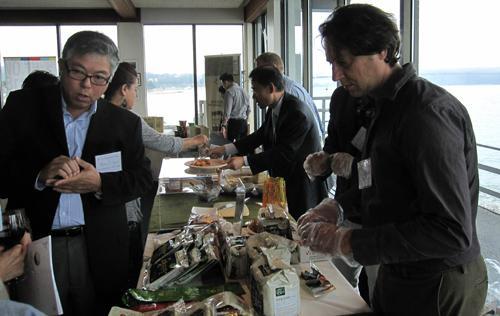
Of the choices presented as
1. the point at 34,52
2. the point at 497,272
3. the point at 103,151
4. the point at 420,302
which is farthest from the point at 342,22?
the point at 34,52

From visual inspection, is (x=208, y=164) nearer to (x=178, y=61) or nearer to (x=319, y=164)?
(x=319, y=164)

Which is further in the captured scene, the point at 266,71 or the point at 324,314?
the point at 266,71

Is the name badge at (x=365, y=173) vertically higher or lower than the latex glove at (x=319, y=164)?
higher

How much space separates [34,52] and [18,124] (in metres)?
7.83

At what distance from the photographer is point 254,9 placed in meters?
7.28

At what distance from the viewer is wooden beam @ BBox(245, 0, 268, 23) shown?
6.67 metres

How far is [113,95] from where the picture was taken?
2301 millimetres

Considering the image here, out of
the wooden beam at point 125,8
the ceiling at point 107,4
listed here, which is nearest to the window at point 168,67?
the wooden beam at point 125,8

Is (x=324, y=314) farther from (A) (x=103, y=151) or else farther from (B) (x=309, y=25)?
(B) (x=309, y=25)

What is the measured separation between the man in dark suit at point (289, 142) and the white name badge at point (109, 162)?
1086mm

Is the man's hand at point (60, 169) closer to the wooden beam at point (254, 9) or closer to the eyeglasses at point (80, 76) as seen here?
the eyeglasses at point (80, 76)

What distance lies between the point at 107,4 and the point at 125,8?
0.44 m

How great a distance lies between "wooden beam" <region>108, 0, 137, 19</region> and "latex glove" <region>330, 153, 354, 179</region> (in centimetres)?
632

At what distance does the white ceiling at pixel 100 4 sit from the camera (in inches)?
291
